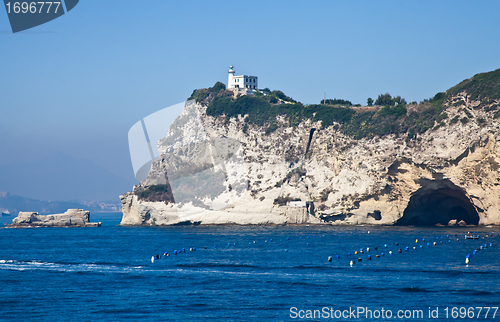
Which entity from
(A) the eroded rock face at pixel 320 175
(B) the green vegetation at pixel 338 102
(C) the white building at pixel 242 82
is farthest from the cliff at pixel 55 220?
(B) the green vegetation at pixel 338 102

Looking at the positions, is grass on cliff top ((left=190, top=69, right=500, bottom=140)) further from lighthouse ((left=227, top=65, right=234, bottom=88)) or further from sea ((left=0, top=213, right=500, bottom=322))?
sea ((left=0, top=213, right=500, bottom=322))

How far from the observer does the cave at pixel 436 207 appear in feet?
258

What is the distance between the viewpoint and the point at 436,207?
277ft

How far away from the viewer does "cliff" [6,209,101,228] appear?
114062mm

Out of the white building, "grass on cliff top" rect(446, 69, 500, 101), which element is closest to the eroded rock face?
"grass on cliff top" rect(446, 69, 500, 101)

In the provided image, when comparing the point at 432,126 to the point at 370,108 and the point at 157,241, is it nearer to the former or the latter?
the point at 370,108

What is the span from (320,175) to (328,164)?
7.62ft

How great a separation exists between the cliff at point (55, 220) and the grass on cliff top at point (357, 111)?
121 ft

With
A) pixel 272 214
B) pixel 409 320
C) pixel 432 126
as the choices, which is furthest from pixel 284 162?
pixel 409 320

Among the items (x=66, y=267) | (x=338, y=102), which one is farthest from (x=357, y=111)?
(x=66, y=267)

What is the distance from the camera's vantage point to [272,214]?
9188 centimetres

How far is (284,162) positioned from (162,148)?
31760 millimetres

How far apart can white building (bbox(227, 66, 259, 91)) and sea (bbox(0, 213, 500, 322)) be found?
6096 centimetres

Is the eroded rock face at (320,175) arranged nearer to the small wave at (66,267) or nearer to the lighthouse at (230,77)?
the lighthouse at (230,77)
